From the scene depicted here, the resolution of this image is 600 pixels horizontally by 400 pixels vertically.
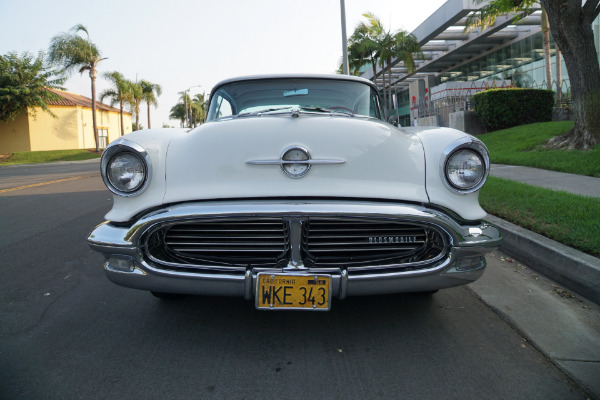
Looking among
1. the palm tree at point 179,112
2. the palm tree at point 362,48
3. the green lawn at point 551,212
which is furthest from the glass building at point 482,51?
the palm tree at point 179,112

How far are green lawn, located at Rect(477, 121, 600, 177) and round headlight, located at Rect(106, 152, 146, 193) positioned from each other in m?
6.81

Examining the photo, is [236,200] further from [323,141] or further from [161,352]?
[161,352]

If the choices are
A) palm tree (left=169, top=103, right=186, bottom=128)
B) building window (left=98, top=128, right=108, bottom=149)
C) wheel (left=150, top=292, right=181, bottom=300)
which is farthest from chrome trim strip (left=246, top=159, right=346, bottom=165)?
palm tree (left=169, top=103, right=186, bottom=128)

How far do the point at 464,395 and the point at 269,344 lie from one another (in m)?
0.95

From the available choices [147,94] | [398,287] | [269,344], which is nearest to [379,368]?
[398,287]

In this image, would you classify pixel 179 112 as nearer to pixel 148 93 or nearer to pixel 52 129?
pixel 148 93

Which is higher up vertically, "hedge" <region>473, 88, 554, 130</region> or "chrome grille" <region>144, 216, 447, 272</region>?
"hedge" <region>473, 88, 554, 130</region>

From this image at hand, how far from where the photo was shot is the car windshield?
3508 millimetres

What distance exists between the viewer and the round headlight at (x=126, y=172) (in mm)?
2377

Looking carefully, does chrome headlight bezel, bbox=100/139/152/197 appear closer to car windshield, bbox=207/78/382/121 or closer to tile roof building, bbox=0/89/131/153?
car windshield, bbox=207/78/382/121

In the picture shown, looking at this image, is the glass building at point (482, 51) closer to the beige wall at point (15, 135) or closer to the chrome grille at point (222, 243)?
the chrome grille at point (222, 243)

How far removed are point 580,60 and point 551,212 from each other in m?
5.83

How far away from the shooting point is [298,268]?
2.16 m

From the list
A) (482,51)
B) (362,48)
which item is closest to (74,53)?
(362,48)
